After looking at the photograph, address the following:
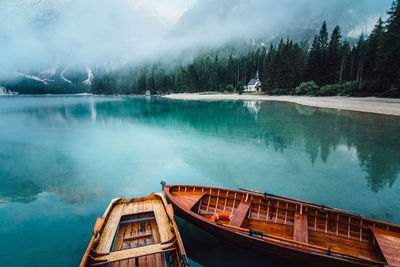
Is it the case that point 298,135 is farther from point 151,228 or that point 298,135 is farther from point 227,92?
point 227,92

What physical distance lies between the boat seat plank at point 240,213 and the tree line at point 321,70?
4712 cm

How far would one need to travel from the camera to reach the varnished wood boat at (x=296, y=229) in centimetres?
519

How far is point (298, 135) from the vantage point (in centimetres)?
2203

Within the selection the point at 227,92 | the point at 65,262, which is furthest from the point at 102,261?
the point at 227,92

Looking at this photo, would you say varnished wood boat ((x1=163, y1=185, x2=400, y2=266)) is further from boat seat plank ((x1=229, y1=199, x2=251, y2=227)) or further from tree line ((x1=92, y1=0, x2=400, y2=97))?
tree line ((x1=92, y1=0, x2=400, y2=97))

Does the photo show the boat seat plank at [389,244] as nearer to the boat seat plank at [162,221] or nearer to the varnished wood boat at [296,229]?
the varnished wood boat at [296,229]

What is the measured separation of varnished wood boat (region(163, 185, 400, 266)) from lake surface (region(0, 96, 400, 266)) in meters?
1.11

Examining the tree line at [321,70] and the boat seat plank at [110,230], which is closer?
the boat seat plank at [110,230]

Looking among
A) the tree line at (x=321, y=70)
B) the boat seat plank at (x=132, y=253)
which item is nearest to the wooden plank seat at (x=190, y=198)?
the boat seat plank at (x=132, y=253)

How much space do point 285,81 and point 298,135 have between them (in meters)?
57.7

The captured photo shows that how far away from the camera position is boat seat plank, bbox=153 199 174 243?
233 inches

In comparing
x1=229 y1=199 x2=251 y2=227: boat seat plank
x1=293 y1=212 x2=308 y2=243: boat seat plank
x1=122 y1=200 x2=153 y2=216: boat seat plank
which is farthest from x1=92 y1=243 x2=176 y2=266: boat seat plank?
x1=293 y1=212 x2=308 y2=243: boat seat plank

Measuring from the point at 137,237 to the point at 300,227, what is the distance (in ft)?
17.3

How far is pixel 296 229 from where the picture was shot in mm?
6328
